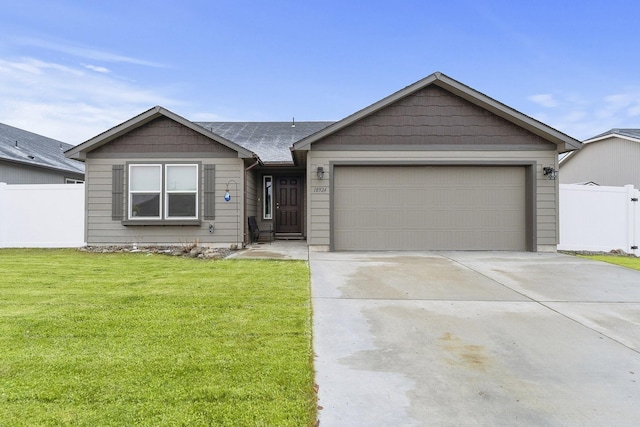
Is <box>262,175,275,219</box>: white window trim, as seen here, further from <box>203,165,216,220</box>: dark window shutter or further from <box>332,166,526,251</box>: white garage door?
→ <box>332,166,526,251</box>: white garage door

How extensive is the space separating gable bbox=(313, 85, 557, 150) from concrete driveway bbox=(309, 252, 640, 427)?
4.33 m

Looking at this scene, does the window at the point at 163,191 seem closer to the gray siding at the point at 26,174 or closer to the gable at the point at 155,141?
the gable at the point at 155,141

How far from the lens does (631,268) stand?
22.4 ft

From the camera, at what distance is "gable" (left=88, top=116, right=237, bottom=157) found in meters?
9.54

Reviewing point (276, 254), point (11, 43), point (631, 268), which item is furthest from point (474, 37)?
point (11, 43)

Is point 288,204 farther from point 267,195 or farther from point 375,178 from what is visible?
point 375,178

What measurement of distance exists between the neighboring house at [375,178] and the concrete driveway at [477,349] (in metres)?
3.41

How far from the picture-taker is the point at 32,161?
1378 cm

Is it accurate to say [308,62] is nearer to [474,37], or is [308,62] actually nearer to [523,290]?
[474,37]

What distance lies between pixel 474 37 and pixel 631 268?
34.5 ft

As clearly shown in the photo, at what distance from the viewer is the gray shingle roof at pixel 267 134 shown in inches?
458

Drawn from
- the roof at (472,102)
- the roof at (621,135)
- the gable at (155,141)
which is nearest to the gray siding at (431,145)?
the roof at (472,102)

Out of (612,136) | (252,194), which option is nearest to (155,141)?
(252,194)

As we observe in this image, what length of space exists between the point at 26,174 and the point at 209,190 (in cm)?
960
